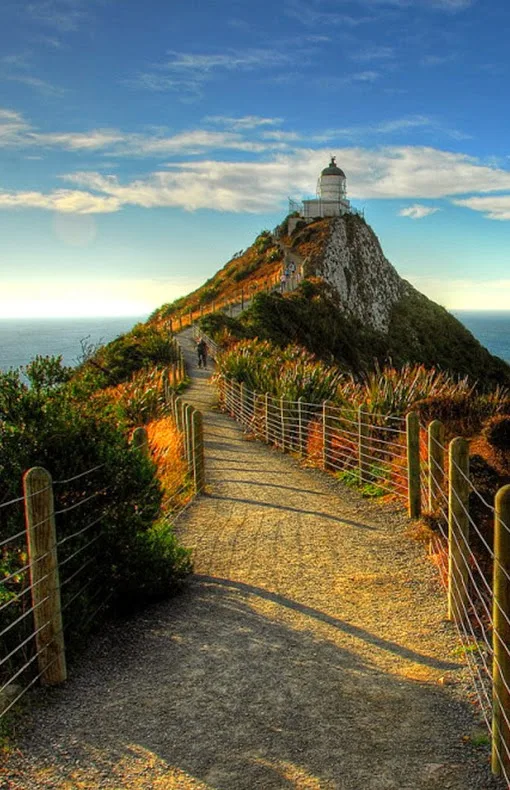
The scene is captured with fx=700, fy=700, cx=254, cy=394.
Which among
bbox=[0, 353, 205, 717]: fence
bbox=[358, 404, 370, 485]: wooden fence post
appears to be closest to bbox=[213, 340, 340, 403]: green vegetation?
bbox=[358, 404, 370, 485]: wooden fence post

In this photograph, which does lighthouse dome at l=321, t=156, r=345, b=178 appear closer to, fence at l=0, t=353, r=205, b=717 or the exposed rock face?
the exposed rock face

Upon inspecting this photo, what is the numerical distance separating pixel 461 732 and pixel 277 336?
3636cm

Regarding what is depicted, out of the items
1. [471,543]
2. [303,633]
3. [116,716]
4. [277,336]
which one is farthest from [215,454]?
[277,336]

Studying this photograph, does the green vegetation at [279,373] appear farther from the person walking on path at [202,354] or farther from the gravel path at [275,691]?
the gravel path at [275,691]

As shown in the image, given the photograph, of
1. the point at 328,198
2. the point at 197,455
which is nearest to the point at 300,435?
the point at 197,455

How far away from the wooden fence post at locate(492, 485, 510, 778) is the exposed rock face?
198 feet

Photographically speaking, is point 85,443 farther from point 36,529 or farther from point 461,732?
point 461,732

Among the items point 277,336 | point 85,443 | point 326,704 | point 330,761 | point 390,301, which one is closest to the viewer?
point 330,761

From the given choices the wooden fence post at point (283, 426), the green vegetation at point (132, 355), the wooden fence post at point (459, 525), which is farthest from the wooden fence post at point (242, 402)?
the wooden fence post at point (459, 525)

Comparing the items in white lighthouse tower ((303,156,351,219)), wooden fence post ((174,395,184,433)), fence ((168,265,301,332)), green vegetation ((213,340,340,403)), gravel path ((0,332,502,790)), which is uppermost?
white lighthouse tower ((303,156,351,219))

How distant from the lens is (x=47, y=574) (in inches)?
192

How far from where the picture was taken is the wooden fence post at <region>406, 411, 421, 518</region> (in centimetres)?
903

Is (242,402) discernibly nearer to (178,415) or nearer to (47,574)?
(178,415)

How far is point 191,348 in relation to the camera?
41500 millimetres
